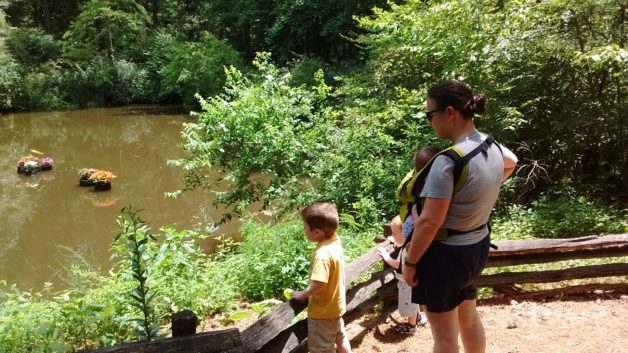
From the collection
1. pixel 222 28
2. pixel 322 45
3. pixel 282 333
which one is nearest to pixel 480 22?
pixel 282 333

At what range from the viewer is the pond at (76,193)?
960 centimetres

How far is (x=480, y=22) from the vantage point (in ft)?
24.2

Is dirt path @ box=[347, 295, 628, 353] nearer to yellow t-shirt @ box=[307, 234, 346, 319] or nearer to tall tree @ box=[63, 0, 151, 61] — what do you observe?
yellow t-shirt @ box=[307, 234, 346, 319]

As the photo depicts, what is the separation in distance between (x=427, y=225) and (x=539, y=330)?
247 cm

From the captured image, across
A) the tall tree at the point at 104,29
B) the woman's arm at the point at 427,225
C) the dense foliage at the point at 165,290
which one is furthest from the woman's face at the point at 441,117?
the tall tree at the point at 104,29

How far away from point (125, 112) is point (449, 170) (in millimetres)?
27182

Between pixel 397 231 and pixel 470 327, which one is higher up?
pixel 397 231

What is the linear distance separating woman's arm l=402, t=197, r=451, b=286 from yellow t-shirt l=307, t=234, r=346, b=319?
72 centimetres

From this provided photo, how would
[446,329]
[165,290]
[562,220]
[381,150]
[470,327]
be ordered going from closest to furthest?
[446,329] → [470,327] → [165,290] → [562,220] → [381,150]

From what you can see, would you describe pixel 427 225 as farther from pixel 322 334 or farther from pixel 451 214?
pixel 322 334

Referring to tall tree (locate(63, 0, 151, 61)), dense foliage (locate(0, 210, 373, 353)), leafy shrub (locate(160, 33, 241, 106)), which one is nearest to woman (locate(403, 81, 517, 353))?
dense foliage (locate(0, 210, 373, 353))

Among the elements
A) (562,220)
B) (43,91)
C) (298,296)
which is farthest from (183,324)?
(43,91)

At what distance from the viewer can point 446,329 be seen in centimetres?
243

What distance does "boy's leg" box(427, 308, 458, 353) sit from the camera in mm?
2421
